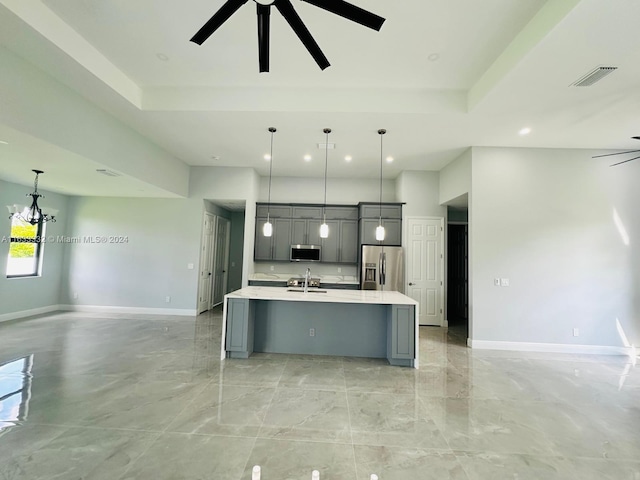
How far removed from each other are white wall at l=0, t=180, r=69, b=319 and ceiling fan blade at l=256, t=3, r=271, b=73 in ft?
19.6

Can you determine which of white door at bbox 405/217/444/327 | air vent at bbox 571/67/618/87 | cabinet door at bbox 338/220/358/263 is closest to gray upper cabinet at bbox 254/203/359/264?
cabinet door at bbox 338/220/358/263

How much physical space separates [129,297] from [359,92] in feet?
20.7

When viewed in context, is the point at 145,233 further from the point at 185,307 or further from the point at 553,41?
the point at 553,41

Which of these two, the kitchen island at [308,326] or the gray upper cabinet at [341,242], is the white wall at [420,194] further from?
the kitchen island at [308,326]

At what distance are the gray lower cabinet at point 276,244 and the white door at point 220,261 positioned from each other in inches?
54.5

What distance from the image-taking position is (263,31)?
6.14 ft

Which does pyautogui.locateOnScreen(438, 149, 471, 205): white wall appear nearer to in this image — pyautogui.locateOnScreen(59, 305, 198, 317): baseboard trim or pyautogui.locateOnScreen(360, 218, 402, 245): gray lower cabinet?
pyautogui.locateOnScreen(360, 218, 402, 245): gray lower cabinet

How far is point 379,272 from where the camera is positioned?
236 inches

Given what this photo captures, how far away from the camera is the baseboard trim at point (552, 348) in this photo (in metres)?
4.47

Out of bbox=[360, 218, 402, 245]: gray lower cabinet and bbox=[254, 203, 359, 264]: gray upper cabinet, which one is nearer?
bbox=[360, 218, 402, 245]: gray lower cabinet

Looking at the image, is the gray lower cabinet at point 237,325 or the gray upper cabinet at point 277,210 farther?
the gray upper cabinet at point 277,210

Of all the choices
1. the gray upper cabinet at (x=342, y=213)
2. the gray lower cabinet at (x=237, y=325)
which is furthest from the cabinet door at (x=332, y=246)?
the gray lower cabinet at (x=237, y=325)

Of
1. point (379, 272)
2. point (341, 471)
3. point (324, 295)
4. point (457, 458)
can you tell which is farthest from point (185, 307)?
point (457, 458)

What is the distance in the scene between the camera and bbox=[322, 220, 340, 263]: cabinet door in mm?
6625
